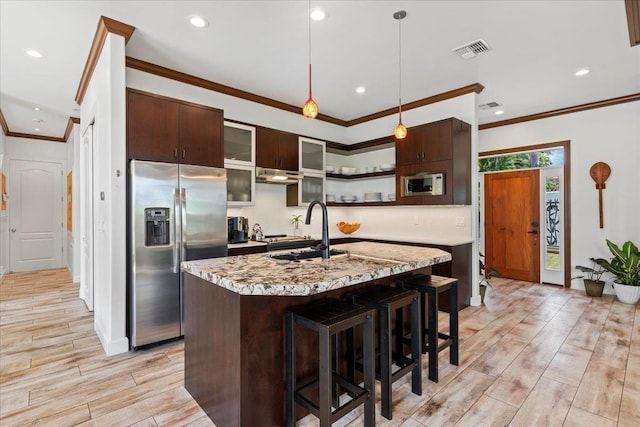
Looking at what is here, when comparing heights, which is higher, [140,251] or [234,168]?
[234,168]

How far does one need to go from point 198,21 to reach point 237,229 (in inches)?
91.7

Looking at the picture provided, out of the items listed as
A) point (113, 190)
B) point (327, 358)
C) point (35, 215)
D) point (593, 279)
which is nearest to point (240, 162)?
point (113, 190)

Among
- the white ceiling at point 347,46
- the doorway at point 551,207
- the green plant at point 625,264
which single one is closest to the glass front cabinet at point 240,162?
the white ceiling at point 347,46

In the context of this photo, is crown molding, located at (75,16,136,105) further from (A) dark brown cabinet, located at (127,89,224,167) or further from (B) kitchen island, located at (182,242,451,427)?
(B) kitchen island, located at (182,242,451,427)

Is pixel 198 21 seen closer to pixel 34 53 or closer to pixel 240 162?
pixel 240 162

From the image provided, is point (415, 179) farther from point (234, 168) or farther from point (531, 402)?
point (531, 402)

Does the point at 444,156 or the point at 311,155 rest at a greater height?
the point at 311,155

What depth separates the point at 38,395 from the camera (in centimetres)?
228

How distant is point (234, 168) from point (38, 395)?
2771 millimetres

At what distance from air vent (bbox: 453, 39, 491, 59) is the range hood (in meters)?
2.42

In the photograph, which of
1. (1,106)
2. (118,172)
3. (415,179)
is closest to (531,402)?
(415,179)

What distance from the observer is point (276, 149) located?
454 centimetres

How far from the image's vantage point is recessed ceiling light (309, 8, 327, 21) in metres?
2.65

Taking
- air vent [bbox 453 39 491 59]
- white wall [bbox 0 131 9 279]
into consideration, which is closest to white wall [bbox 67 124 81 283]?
white wall [bbox 0 131 9 279]
